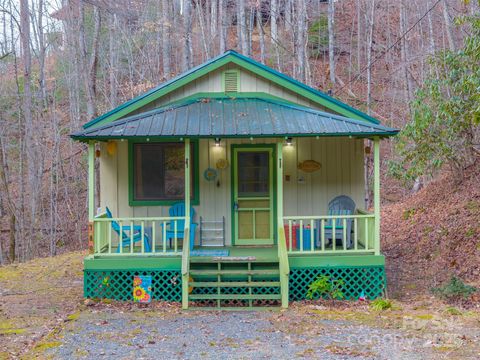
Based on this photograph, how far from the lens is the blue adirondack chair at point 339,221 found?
32.4 feet

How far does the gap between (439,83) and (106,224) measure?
788cm

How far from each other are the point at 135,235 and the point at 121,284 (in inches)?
43.2

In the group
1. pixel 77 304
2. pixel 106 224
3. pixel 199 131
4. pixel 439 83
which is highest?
pixel 439 83

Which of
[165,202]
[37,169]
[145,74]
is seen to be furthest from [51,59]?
[165,202]

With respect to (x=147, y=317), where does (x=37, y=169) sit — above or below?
Result: above

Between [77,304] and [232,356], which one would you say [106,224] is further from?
[232,356]

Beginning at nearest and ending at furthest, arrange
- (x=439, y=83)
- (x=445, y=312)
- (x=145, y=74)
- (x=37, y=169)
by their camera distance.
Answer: (x=445, y=312) < (x=439, y=83) < (x=37, y=169) < (x=145, y=74)

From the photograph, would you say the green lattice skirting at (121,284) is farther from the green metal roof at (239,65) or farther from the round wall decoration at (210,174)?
the green metal roof at (239,65)

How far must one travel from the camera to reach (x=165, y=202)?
10.6 meters

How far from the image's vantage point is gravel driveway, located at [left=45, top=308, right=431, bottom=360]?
20.9ft

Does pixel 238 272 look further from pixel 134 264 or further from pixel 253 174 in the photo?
pixel 253 174

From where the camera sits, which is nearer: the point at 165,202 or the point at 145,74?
the point at 165,202

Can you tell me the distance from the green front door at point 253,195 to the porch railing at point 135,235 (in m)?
1.28

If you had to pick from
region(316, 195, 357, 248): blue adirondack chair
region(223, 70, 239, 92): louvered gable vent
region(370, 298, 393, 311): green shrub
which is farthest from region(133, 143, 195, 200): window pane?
region(370, 298, 393, 311): green shrub
